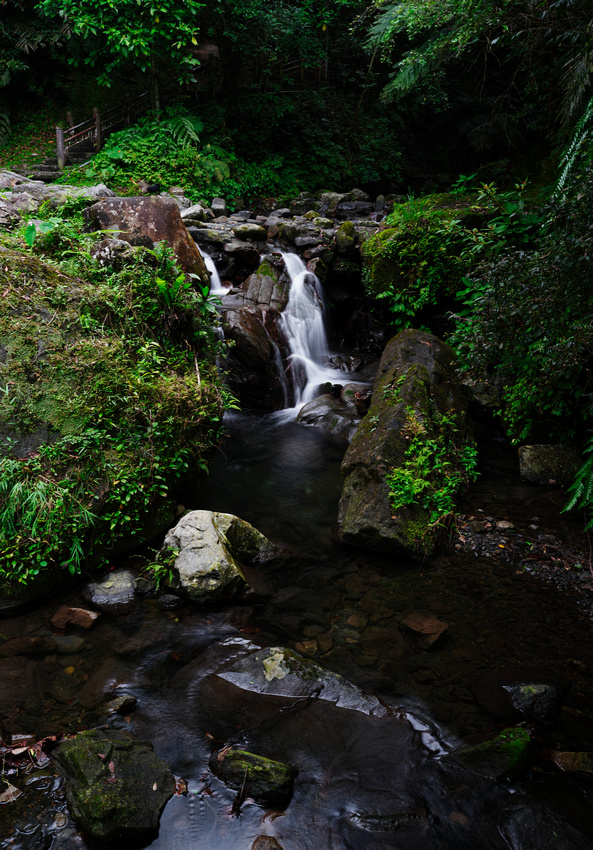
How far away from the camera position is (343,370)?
378 inches

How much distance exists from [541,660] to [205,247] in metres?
9.09

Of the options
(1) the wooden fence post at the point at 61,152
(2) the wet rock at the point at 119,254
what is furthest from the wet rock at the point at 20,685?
(1) the wooden fence post at the point at 61,152

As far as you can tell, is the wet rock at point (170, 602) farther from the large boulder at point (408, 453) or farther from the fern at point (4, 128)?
the fern at point (4, 128)

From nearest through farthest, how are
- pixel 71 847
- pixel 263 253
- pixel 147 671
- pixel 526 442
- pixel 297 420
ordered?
pixel 71 847 < pixel 147 671 < pixel 526 442 < pixel 297 420 < pixel 263 253

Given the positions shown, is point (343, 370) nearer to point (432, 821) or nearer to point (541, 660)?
point (541, 660)

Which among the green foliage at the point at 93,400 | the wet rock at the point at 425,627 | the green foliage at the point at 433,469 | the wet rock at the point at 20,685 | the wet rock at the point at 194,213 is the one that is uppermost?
the wet rock at the point at 194,213

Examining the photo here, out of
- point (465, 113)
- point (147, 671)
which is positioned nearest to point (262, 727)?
point (147, 671)

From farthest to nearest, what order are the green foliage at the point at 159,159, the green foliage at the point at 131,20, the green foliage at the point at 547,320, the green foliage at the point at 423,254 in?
the green foliage at the point at 159,159
the green foliage at the point at 131,20
the green foliage at the point at 423,254
the green foliage at the point at 547,320

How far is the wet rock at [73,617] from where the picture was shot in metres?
3.84

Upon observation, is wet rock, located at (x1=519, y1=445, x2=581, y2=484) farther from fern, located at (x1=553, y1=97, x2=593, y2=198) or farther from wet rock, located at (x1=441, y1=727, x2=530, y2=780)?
wet rock, located at (x1=441, y1=727, x2=530, y2=780)

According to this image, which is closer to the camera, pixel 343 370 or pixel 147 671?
pixel 147 671

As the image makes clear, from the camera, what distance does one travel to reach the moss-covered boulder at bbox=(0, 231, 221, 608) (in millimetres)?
4059

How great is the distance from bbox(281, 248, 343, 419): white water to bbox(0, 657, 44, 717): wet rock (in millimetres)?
5677

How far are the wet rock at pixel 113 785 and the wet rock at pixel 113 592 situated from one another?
53.2 inches
